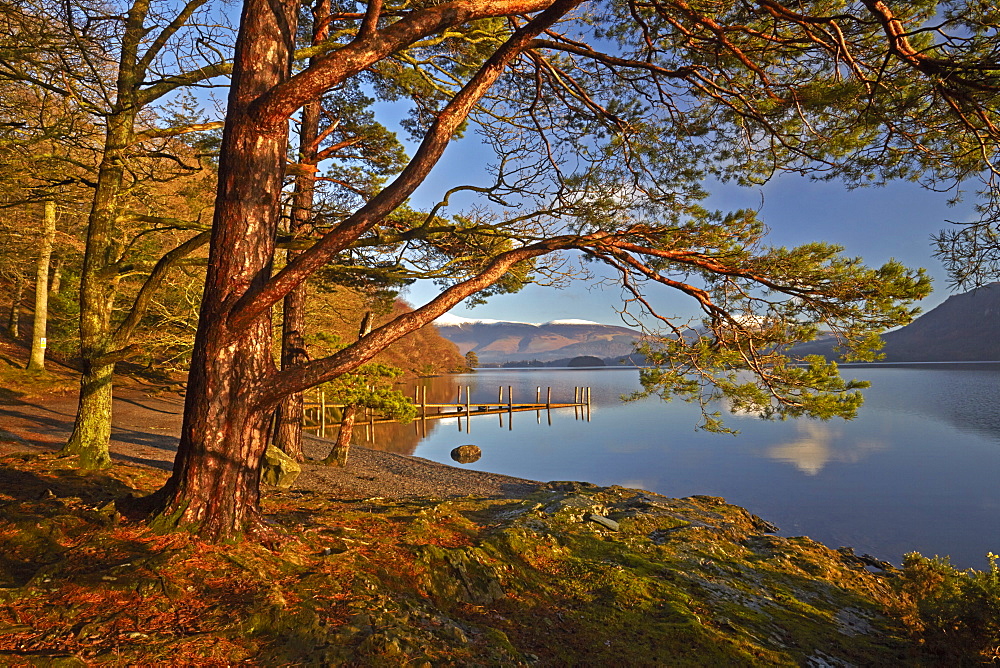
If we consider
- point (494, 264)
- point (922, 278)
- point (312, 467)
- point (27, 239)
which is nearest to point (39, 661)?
point (494, 264)

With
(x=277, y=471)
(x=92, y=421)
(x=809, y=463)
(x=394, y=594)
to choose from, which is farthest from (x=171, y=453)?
(x=809, y=463)

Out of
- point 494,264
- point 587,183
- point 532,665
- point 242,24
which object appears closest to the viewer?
point 532,665

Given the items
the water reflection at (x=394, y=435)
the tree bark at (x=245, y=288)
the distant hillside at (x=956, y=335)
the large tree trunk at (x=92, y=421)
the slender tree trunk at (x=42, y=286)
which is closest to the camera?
the tree bark at (x=245, y=288)

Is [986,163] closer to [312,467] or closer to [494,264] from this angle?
[494,264]

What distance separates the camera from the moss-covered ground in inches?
101

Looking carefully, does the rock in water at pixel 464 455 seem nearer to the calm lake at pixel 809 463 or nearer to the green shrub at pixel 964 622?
the calm lake at pixel 809 463

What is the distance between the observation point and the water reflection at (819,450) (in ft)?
A: 74.4

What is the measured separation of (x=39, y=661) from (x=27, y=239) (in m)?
17.3

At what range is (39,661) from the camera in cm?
213

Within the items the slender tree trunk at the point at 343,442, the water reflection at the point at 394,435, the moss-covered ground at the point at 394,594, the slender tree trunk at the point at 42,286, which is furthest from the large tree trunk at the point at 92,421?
the water reflection at the point at 394,435

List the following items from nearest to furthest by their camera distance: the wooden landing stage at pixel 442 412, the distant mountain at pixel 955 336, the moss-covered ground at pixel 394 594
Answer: the moss-covered ground at pixel 394 594, the wooden landing stage at pixel 442 412, the distant mountain at pixel 955 336

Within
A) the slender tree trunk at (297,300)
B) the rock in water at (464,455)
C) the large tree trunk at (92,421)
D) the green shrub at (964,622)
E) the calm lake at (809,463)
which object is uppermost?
the slender tree trunk at (297,300)

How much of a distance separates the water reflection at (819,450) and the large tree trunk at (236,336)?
2275 cm

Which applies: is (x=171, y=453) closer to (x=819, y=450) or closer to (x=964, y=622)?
(x=964, y=622)
